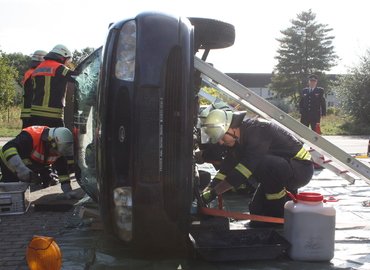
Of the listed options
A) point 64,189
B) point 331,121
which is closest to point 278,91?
point 331,121

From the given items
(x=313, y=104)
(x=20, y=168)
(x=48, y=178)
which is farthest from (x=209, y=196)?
(x=313, y=104)

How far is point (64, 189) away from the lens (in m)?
Answer: 5.22

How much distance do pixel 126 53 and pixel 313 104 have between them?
281 inches

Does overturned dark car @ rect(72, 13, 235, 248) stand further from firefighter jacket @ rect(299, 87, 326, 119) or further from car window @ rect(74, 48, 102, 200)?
firefighter jacket @ rect(299, 87, 326, 119)

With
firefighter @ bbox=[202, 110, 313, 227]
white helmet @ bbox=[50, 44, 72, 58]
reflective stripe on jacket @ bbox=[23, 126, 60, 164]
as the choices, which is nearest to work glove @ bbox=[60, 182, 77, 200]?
reflective stripe on jacket @ bbox=[23, 126, 60, 164]

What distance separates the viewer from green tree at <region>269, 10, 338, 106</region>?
5253cm

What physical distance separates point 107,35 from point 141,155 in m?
0.82

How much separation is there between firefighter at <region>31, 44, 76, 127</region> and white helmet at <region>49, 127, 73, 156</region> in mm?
1253

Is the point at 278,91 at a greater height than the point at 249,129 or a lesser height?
greater

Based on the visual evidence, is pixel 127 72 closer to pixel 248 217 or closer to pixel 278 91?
pixel 248 217

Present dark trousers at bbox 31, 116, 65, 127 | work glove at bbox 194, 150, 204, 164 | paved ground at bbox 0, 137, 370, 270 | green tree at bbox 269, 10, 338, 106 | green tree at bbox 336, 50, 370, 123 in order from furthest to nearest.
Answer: green tree at bbox 269, 10, 338, 106 → green tree at bbox 336, 50, 370, 123 → dark trousers at bbox 31, 116, 65, 127 → work glove at bbox 194, 150, 204, 164 → paved ground at bbox 0, 137, 370, 270

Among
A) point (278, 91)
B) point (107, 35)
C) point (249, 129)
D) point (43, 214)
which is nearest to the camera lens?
point (107, 35)

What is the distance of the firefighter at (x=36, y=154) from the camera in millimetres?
4602

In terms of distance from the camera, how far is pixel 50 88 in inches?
229
